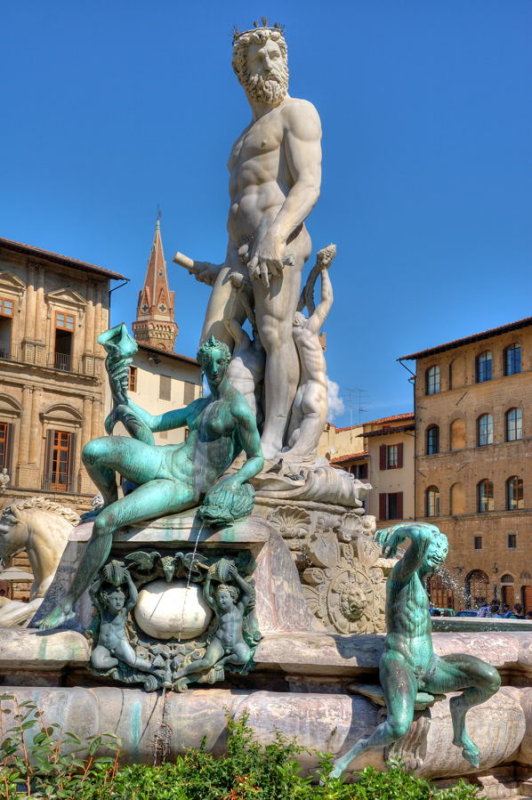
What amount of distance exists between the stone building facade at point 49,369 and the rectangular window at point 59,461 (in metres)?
0.04

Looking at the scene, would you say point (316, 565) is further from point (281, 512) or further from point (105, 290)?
point (105, 290)

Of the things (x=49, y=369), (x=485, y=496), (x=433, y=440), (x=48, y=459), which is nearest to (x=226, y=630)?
(x=48, y=459)

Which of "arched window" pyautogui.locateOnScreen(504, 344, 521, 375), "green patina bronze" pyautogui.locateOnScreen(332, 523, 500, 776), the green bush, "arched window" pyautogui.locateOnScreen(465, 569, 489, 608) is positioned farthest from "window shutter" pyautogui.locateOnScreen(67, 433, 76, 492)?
"green patina bronze" pyautogui.locateOnScreen(332, 523, 500, 776)

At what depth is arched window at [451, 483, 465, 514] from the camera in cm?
5512

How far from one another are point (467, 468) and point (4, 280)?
25315 mm

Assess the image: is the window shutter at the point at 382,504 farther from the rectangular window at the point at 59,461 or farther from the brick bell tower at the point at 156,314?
the brick bell tower at the point at 156,314

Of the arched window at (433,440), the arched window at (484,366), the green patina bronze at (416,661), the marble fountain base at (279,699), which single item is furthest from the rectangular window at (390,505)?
→ the green patina bronze at (416,661)

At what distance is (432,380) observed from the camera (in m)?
58.3

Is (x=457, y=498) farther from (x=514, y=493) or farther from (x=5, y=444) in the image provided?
(x=5, y=444)

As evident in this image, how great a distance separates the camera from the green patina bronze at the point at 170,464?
5070 millimetres

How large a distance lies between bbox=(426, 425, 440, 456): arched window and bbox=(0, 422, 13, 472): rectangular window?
2387 centimetres

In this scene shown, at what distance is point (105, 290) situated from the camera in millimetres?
48562

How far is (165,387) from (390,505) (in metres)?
16.4

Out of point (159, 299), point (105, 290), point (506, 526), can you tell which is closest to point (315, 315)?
point (105, 290)
